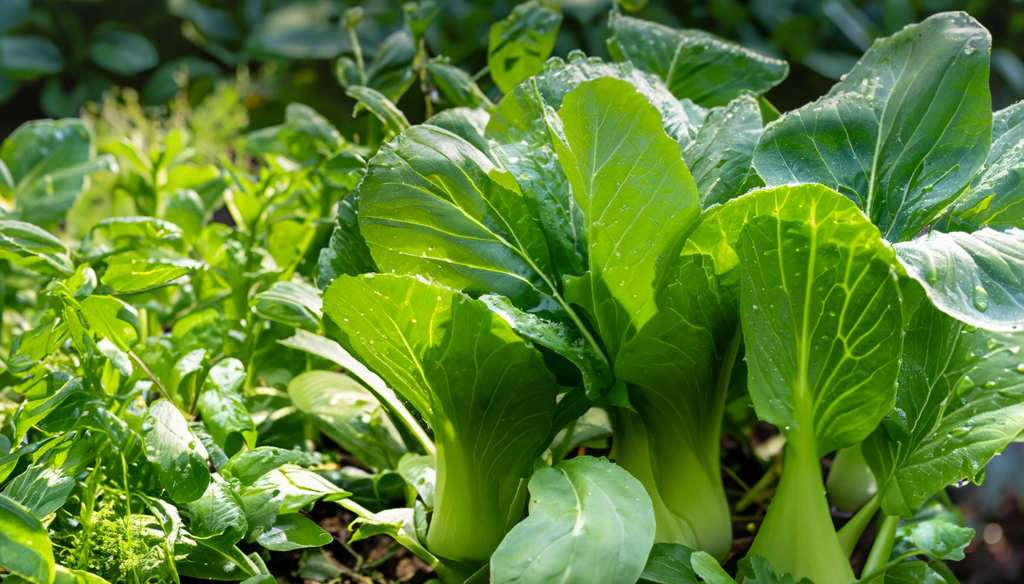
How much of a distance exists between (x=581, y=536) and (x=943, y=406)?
9.3 inches

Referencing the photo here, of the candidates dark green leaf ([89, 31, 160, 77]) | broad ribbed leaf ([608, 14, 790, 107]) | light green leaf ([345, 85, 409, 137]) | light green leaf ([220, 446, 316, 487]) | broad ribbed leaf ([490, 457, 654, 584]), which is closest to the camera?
broad ribbed leaf ([490, 457, 654, 584])

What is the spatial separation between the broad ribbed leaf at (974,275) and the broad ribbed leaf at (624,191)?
11 centimetres

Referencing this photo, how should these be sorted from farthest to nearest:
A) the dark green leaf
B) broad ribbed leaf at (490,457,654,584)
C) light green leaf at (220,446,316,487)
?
the dark green leaf, light green leaf at (220,446,316,487), broad ribbed leaf at (490,457,654,584)

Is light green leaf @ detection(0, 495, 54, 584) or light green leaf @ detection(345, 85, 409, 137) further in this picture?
light green leaf @ detection(345, 85, 409, 137)

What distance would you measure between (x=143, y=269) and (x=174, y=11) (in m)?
2.50

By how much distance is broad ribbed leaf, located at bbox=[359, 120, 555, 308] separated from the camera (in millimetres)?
435

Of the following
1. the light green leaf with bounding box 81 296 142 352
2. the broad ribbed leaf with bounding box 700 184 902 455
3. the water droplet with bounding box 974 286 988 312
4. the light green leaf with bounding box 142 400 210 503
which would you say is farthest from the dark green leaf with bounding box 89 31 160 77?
the water droplet with bounding box 974 286 988 312

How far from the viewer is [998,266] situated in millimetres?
357

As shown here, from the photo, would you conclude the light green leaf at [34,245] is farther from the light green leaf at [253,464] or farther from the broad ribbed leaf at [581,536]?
the broad ribbed leaf at [581,536]

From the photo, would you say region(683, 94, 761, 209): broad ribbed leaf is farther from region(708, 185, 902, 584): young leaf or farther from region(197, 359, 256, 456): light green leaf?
region(197, 359, 256, 456): light green leaf

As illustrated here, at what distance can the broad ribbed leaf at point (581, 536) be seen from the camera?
32 centimetres

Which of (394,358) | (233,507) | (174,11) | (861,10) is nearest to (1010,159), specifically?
(394,358)

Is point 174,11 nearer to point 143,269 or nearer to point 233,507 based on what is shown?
point 143,269

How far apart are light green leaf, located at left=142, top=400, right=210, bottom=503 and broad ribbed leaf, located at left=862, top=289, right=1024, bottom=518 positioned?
0.38m
